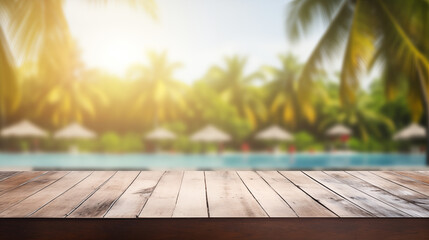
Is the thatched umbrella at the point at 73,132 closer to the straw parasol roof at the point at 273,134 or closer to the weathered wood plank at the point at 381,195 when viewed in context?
the straw parasol roof at the point at 273,134

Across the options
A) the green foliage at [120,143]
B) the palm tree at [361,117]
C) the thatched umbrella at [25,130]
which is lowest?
the green foliage at [120,143]

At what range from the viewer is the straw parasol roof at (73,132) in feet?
36.9

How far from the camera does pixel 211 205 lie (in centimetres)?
157

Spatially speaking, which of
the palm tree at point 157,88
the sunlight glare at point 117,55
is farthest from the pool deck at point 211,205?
the sunlight glare at point 117,55

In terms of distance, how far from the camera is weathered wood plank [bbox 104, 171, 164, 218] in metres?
1.42

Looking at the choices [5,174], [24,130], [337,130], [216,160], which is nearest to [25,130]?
[24,130]

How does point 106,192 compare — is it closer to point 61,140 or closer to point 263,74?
point 61,140

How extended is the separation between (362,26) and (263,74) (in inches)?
279

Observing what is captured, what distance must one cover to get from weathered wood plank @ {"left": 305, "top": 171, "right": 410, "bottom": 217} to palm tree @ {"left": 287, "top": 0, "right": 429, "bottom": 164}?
3.36m

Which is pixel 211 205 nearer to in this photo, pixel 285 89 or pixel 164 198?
pixel 164 198

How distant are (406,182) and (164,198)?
126 centimetres

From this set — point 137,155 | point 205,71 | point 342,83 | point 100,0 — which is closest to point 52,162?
point 137,155

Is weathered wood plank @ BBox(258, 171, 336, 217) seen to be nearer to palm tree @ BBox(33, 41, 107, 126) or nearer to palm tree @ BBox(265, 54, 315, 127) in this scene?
palm tree @ BBox(33, 41, 107, 126)

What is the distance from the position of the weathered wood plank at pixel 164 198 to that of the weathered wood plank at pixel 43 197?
0.38 m
